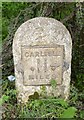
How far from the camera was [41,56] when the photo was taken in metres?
4.35

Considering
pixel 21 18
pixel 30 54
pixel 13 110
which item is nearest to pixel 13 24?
pixel 21 18

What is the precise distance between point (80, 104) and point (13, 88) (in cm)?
79

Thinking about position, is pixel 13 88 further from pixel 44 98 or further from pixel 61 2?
pixel 61 2

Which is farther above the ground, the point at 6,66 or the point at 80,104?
the point at 6,66

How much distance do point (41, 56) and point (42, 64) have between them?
8 cm

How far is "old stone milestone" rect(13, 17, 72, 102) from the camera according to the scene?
429cm

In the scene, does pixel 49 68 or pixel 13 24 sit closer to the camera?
pixel 49 68

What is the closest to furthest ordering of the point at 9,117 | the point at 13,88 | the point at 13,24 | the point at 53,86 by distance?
the point at 9,117, the point at 53,86, the point at 13,88, the point at 13,24

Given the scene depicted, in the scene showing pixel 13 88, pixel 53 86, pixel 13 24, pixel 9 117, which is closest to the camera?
pixel 9 117

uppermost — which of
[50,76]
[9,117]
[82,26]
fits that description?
[82,26]

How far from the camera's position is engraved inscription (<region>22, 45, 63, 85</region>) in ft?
14.2

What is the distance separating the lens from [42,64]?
14.3 feet

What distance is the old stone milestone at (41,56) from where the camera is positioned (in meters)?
4.29

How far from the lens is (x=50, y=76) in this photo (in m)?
4.43
